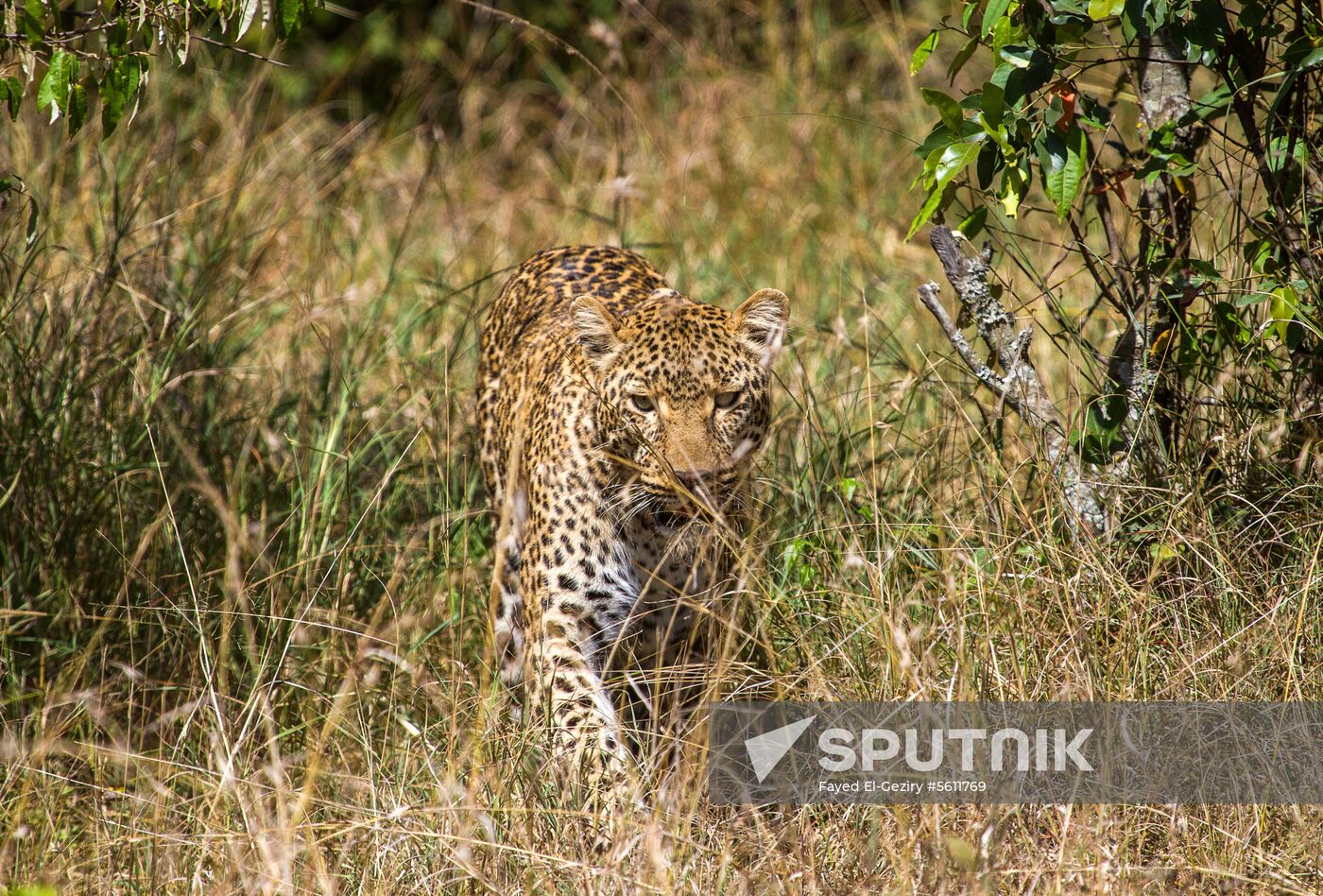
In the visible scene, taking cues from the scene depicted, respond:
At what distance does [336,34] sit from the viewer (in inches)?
475

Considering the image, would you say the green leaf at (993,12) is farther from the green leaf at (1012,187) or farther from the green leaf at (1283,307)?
the green leaf at (1283,307)

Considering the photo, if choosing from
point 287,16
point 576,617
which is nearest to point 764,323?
point 576,617

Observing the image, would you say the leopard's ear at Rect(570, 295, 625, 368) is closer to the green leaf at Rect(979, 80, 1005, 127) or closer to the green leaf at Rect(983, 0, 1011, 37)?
the green leaf at Rect(979, 80, 1005, 127)

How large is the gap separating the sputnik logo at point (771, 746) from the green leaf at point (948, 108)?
159cm

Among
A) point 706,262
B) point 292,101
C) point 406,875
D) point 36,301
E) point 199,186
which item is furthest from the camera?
point 292,101

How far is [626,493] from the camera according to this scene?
14.0 feet

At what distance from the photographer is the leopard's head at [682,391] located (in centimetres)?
412

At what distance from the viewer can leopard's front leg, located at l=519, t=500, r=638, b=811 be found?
4.16m

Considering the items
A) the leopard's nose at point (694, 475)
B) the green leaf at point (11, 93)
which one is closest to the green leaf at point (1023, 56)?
the leopard's nose at point (694, 475)

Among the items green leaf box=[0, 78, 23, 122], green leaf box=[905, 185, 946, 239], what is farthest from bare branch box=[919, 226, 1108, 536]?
green leaf box=[0, 78, 23, 122]

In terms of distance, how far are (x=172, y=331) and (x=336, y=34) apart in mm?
7114

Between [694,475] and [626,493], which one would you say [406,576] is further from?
[694,475]

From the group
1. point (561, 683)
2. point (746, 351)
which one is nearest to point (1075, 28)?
point (746, 351)

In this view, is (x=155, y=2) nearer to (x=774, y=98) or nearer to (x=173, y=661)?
(x=173, y=661)
